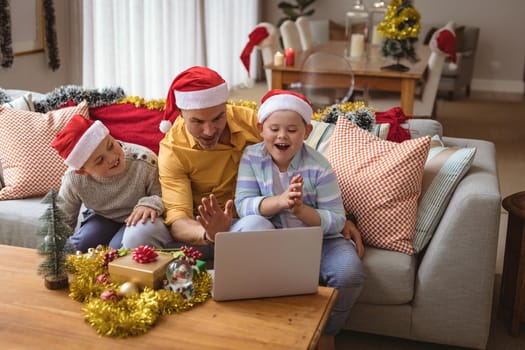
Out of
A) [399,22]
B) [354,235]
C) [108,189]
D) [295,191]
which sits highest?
[399,22]

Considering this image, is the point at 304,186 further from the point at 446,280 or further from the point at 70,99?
A: the point at 70,99

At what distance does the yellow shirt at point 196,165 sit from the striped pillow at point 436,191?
0.62m

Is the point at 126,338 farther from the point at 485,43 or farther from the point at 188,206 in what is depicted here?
the point at 485,43

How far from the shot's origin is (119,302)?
1.54 metres

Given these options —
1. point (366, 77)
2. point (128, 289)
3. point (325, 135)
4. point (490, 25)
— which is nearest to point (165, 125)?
point (325, 135)

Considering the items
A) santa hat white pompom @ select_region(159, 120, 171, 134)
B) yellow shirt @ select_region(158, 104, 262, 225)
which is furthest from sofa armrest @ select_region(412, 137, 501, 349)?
santa hat white pompom @ select_region(159, 120, 171, 134)

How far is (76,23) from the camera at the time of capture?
438 cm

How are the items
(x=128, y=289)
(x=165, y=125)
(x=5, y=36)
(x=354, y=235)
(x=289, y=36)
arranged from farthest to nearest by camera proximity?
(x=289, y=36), (x=5, y=36), (x=165, y=125), (x=354, y=235), (x=128, y=289)

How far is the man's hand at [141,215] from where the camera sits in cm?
206

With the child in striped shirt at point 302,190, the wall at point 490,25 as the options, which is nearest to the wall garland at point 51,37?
the child in striped shirt at point 302,190

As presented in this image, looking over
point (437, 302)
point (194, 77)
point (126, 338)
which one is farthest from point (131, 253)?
point (437, 302)

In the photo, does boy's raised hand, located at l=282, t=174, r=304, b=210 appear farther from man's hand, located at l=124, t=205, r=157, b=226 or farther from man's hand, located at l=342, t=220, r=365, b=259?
man's hand, located at l=124, t=205, r=157, b=226

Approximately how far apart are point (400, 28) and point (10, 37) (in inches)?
106

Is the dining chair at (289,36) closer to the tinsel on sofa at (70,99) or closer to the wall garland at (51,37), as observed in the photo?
the wall garland at (51,37)
